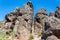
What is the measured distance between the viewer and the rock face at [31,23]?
25.9m

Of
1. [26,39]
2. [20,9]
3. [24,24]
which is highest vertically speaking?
[20,9]

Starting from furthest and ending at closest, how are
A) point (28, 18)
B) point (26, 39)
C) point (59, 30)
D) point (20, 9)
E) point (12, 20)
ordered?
1. point (12, 20)
2. point (20, 9)
3. point (28, 18)
4. point (26, 39)
5. point (59, 30)

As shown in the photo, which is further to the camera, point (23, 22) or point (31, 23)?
point (31, 23)

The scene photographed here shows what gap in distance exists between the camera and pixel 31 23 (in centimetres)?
5175

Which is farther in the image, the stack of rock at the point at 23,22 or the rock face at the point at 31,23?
the stack of rock at the point at 23,22

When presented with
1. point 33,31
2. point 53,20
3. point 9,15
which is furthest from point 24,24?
point 53,20

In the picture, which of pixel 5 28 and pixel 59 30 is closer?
pixel 59 30

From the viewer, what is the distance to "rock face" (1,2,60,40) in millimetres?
25938

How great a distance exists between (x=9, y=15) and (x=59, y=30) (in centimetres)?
3531

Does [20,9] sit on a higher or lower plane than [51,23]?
higher

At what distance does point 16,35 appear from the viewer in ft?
153

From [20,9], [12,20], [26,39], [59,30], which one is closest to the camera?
[59,30]

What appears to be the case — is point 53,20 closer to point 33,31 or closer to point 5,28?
point 33,31

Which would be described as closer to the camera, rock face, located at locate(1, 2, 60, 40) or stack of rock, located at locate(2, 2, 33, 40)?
rock face, located at locate(1, 2, 60, 40)
